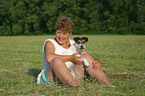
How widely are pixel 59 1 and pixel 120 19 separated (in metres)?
18.0

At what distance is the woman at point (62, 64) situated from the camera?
3273 mm

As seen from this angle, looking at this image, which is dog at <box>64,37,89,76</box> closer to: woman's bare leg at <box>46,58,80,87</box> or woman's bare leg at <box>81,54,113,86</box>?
woman's bare leg at <box>81,54,113,86</box>

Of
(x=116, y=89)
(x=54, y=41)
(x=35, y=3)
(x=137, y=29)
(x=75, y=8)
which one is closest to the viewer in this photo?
(x=116, y=89)

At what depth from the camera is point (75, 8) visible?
5100cm

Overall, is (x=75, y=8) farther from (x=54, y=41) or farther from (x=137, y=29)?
(x=54, y=41)

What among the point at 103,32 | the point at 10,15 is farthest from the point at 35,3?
the point at 103,32

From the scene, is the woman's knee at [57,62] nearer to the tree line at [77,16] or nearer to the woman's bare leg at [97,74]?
the woman's bare leg at [97,74]

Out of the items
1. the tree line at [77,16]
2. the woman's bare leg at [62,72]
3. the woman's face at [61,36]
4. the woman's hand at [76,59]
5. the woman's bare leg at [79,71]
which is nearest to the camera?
the woman's bare leg at [62,72]

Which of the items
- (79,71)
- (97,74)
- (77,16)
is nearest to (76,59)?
(79,71)

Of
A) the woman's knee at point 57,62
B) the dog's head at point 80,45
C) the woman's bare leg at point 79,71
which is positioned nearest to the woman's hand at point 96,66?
the woman's bare leg at point 79,71

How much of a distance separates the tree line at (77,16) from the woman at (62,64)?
45.5m

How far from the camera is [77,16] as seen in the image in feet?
173

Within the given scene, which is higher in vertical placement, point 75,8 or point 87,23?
point 75,8

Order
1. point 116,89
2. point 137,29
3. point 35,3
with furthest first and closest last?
point 35,3 → point 137,29 → point 116,89
